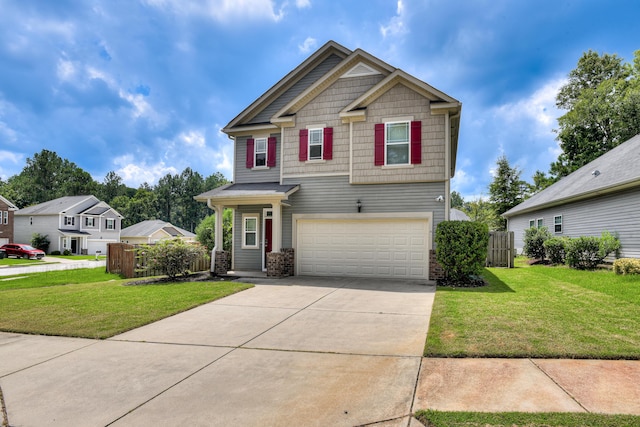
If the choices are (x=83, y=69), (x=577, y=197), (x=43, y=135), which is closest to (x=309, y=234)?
(x=577, y=197)

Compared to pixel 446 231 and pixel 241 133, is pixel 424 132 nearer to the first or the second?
pixel 446 231

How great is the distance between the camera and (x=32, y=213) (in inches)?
1593

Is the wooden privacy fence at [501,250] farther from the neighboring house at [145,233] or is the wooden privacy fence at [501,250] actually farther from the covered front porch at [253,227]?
the neighboring house at [145,233]

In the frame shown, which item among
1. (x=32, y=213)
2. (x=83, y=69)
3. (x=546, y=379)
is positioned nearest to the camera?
(x=546, y=379)

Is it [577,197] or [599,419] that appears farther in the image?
[577,197]

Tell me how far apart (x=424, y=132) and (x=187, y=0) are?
10032 mm

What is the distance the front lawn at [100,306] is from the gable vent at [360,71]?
28.1ft

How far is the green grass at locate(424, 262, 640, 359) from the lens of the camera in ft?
14.4

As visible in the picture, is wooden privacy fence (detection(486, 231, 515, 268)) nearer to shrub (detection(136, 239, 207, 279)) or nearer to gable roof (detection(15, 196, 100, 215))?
shrub (detection(136, 239, 207, 279))

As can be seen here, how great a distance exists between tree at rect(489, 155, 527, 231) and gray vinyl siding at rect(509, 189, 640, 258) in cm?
1424

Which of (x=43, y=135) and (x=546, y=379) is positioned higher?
(x=43, y=135)

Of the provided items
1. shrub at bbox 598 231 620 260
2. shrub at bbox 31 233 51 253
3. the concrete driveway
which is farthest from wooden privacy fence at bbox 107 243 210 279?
shrub at bbox 31 233 51 253

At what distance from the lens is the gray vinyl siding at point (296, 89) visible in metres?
14.4

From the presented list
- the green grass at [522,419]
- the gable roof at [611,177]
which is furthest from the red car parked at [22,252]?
the gable roof at [611,177]
